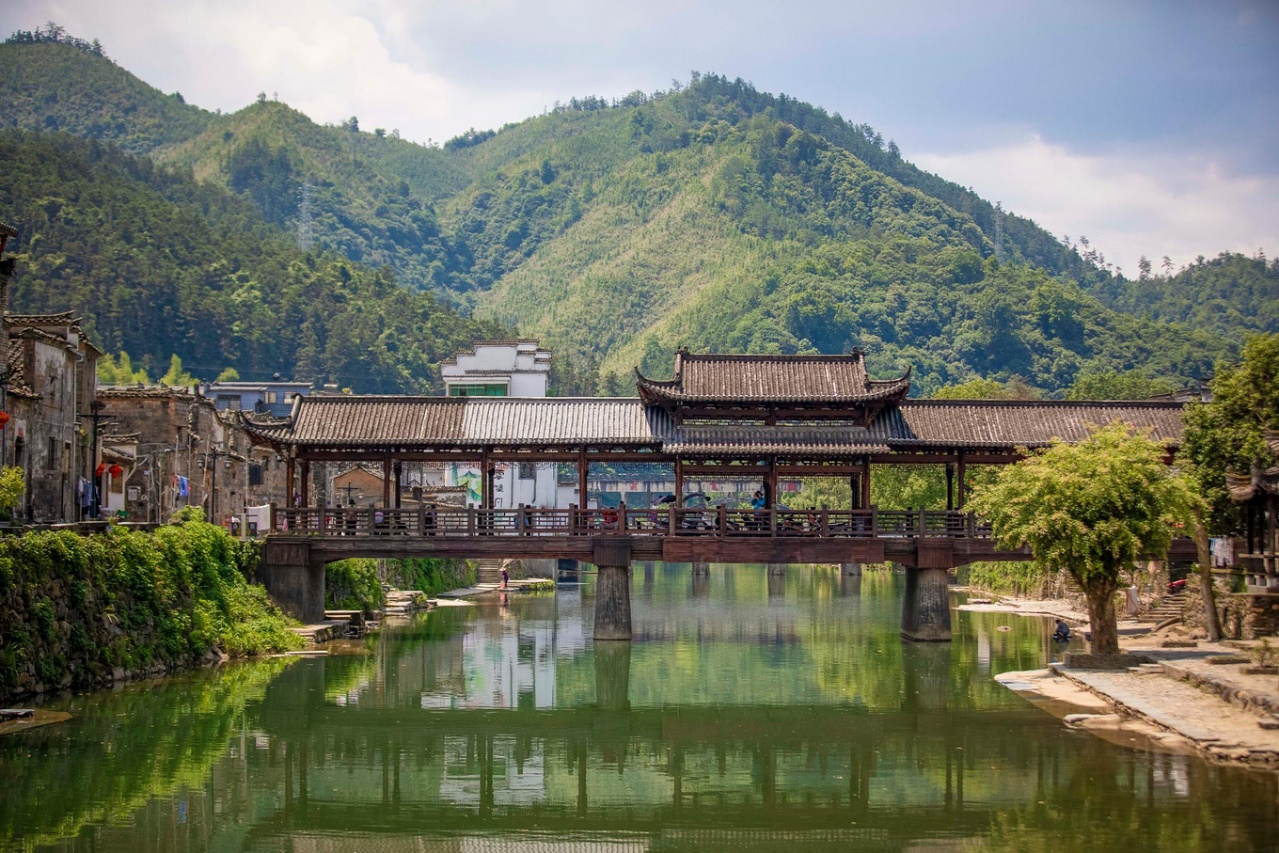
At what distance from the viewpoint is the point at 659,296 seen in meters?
171

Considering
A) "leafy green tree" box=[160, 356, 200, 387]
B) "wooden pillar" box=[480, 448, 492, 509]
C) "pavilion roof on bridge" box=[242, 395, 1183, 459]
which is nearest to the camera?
"pavilion roof on bridge" box=[242, 395, 1183, 459]

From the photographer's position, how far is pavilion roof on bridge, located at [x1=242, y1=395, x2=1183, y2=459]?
4059cm

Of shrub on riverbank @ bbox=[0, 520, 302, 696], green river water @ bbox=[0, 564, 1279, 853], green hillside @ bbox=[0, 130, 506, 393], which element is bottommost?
green river water @ bbox=[0, 564, 1279, 853]

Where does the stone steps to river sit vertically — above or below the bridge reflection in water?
below

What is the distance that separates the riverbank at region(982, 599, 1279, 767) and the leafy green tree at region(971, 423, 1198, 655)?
1842 millimetres

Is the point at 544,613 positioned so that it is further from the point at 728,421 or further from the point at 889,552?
the point at 889,552

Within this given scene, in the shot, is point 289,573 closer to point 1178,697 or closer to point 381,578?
point 381,578

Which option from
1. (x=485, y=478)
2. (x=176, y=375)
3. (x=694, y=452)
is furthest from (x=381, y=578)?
(x=176, y=375)

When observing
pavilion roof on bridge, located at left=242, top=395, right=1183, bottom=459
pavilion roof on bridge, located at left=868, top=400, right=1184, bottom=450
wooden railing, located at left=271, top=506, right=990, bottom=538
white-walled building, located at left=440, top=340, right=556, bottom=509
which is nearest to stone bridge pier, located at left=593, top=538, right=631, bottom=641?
wooden railing, located at left=271, top=506, right=990, bottom=538

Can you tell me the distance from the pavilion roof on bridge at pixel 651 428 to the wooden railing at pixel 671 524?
1.85 metres

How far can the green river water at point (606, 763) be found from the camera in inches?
790

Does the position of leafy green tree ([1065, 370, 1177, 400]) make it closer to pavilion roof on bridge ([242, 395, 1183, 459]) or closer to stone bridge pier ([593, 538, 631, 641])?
pavilion roof on bridge ([242, 395, 1183, 459])

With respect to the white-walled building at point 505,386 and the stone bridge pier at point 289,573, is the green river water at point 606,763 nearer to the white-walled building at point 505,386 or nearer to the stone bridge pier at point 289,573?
the stone bridge pier at point 289,573

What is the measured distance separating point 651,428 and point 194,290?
255 ft
